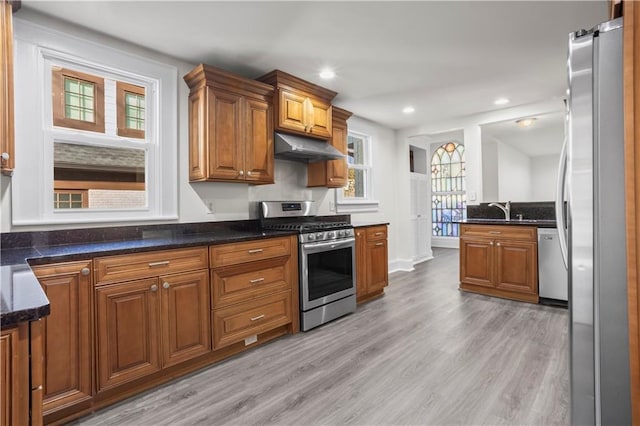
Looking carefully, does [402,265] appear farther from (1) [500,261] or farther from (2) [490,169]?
(2) [490,169]

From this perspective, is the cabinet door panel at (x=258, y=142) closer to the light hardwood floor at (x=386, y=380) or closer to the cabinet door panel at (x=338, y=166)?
the cabinet door panel at (x=338, y=166)

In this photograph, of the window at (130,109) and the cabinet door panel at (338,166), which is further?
the cabinet door panel at (338,166)

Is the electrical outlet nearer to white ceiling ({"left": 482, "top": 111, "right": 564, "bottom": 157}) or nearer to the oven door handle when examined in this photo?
the oven door handle

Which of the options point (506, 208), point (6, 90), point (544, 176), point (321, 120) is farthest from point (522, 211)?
point (6, 90)

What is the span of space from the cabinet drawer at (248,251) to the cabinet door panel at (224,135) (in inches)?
25.6

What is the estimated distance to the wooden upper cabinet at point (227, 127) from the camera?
2.68m

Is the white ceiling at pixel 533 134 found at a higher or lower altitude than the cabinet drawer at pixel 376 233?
higher

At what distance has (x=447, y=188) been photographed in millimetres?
8086

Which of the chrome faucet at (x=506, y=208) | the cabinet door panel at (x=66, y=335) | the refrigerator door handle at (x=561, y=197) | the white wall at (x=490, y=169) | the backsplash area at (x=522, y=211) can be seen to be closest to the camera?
the refrigerator door handle at (x=561, y=197)

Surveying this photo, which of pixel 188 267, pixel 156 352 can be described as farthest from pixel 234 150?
pixel 156 352

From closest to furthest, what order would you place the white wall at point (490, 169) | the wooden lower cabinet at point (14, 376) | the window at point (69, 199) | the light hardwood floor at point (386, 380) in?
1. the wooden lower cabinet at point (14, 376)
2. the light hardwood floor at point (386, 380)
3. the window at point (69, 199)
4. the white wall at point (490, 169)

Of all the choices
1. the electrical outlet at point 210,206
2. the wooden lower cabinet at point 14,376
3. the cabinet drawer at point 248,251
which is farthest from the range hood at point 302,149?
the wooden lower cabinet at point 14,376

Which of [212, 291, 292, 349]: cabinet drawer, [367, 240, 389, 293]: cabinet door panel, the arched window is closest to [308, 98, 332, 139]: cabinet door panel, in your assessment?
[367, 240, 389, 293]: cabinet door panel

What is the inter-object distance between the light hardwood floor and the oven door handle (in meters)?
0.75
